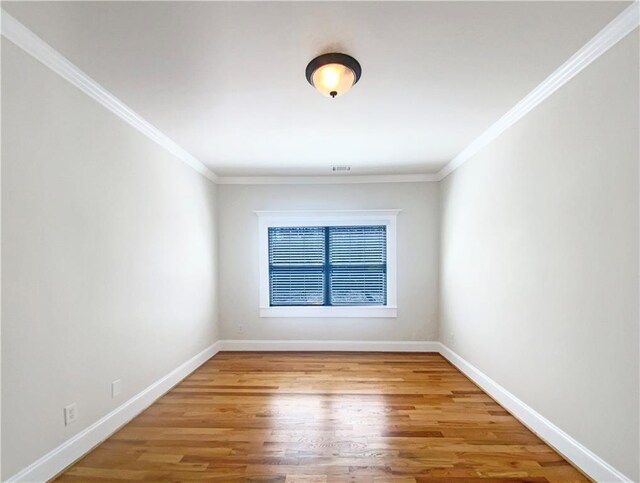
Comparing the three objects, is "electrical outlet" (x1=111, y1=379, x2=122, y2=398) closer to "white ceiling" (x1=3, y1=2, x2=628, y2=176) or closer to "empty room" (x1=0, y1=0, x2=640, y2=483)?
"empty room" (x1=0, y1=0, x2=640, y2=483)

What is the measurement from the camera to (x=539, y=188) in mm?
2625

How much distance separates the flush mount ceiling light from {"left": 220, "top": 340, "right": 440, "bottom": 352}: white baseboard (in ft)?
12.4

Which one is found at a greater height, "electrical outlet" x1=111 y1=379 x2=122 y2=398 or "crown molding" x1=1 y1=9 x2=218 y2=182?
"crown molding" x1=1 y1=9 x2=218 y2=182

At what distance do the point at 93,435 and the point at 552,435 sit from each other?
3.30 m

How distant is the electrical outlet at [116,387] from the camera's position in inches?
106

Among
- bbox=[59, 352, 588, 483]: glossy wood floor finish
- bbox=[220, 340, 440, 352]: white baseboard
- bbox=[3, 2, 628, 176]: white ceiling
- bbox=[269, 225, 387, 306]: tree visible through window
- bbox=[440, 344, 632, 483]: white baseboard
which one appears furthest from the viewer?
bbox=[269, 225, 387, 306]: tree visible through window

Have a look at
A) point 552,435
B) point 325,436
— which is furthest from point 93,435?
point 552,435

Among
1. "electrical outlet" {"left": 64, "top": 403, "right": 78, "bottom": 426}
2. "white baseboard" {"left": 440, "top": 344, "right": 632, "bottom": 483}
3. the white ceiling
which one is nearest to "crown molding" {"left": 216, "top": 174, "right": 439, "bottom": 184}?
the white ceiling

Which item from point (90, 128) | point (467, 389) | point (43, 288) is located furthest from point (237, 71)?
point (467, 389)

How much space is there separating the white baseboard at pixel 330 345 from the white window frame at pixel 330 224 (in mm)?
397

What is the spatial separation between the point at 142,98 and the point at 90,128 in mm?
447

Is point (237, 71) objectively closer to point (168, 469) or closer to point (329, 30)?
point (329, 30)

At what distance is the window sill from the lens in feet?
16.6

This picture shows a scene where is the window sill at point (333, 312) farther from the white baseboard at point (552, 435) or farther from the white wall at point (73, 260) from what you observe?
the white wall at point (73, 260)
